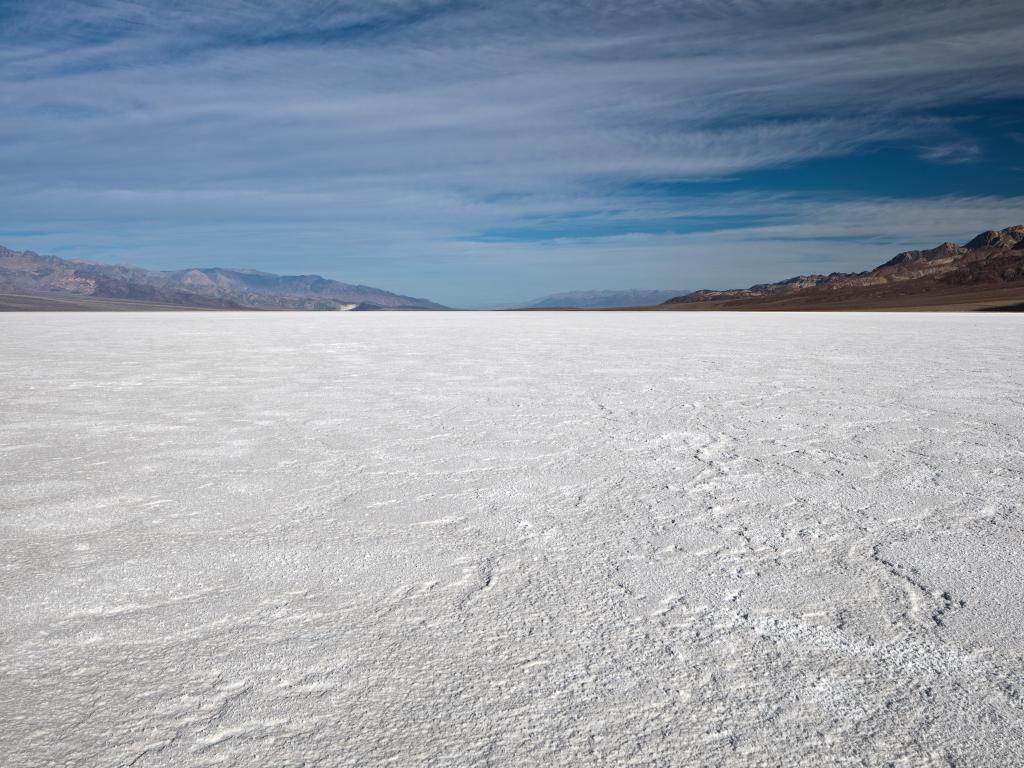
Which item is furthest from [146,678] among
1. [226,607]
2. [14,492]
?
[14,492]

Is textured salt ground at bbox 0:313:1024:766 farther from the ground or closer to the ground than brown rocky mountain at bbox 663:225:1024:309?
closer to the ground

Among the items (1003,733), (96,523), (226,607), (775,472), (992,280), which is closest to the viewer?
(1003,733)

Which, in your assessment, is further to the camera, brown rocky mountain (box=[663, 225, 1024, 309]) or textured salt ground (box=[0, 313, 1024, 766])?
brown rocky mountain (box=[663, 225, 1024, 309])

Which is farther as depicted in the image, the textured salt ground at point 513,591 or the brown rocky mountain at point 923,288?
the brown rocky mountain at point 923,288

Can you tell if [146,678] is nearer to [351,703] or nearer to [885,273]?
[351,703]

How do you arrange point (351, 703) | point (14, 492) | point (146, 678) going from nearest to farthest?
point (351, 703), point (146, 678), point (14, 492)

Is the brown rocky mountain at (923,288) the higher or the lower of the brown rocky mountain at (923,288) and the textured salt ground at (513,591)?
the higher

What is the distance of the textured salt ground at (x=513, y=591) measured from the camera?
5.63 ft

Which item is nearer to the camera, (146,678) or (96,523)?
(146,678)

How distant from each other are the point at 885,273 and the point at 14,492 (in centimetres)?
14498

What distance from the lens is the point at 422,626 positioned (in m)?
2.25

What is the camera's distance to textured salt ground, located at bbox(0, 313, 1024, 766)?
5.63ft

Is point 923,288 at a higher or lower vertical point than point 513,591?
A: higher

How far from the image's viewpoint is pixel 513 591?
251cm
